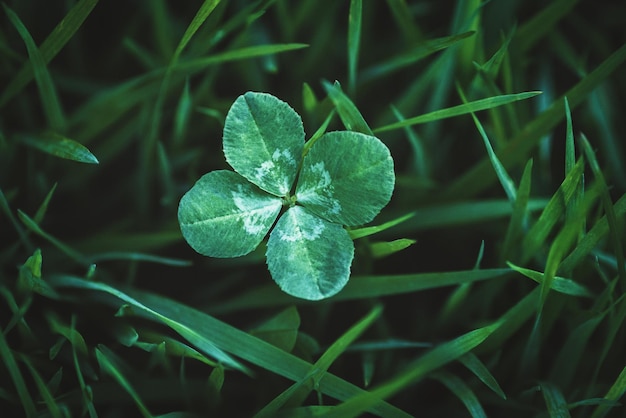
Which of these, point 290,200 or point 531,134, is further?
point 531,134

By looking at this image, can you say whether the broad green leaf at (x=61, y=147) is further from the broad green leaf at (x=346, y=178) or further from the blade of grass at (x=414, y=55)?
the blade of grass at (x=414, y=55)

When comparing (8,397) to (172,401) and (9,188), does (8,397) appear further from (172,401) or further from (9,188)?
(9,188)

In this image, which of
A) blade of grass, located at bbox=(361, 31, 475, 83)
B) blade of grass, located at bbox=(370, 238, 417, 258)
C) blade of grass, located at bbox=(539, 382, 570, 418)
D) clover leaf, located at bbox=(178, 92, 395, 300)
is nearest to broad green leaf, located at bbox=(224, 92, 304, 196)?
clover leaf, located at bbox=(178, 92, 395, 300)

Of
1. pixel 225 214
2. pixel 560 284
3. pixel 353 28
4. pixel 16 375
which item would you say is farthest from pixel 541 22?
pixel 16 375

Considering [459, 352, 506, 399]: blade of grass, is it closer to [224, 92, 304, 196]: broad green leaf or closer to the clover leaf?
the clover leaf

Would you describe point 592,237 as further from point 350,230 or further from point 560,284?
point 350,230

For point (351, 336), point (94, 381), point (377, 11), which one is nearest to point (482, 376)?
point (351, 336)
